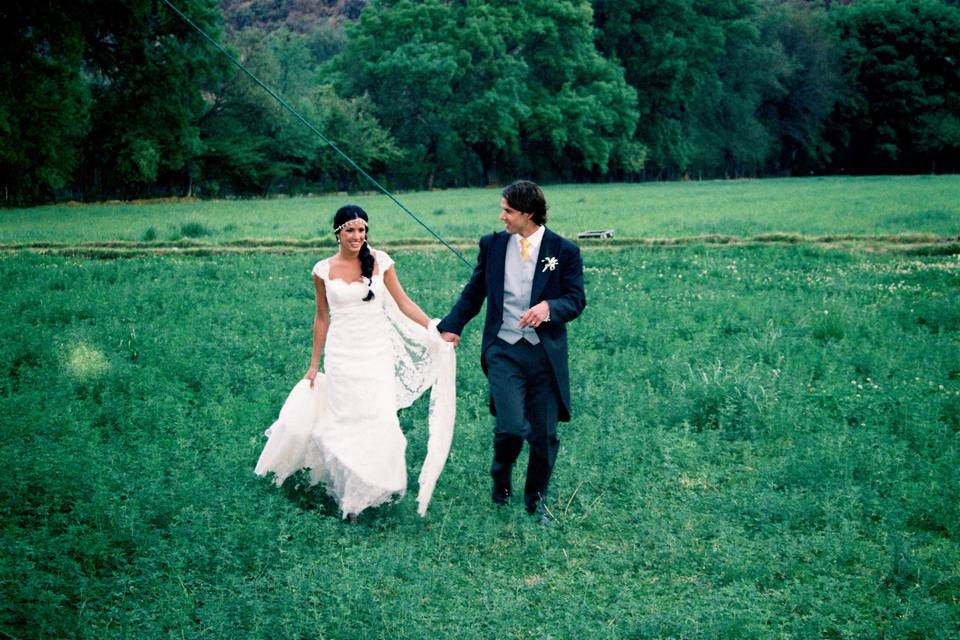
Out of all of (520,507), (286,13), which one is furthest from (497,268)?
(286,13)

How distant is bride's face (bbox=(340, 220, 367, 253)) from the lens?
662 centimetres

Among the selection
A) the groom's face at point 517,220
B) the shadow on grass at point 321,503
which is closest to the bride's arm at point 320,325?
the shadow on grass at point 321,503

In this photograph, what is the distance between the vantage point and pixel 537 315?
612 cm

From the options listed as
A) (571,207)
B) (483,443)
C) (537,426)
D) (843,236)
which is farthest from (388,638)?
(571,207)

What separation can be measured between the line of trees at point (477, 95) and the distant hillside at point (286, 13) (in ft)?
49.5

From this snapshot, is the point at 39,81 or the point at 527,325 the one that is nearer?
the point at 527,325

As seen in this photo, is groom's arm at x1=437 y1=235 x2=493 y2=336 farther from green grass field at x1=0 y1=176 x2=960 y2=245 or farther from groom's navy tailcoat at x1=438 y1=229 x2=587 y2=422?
green grass field at x1=0 y1=176 x2=960 y2=245

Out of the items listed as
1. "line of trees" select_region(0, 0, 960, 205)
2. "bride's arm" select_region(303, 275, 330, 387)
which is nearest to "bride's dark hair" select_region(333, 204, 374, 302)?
"bride's arm" select_region(303, 275, 330, 387)

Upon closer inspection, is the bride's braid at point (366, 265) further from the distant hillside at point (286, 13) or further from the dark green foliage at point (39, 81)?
the distant hillside at point (286, 13)

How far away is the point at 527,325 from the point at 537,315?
0.14 m

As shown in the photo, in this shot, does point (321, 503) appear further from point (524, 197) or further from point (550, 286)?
point (524, 197)

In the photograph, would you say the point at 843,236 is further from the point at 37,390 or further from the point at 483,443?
the point at 37,390

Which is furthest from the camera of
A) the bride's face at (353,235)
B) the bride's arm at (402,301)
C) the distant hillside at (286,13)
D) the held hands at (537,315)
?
the distant hillside at (286,13)

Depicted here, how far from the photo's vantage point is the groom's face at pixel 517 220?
6320 mm
